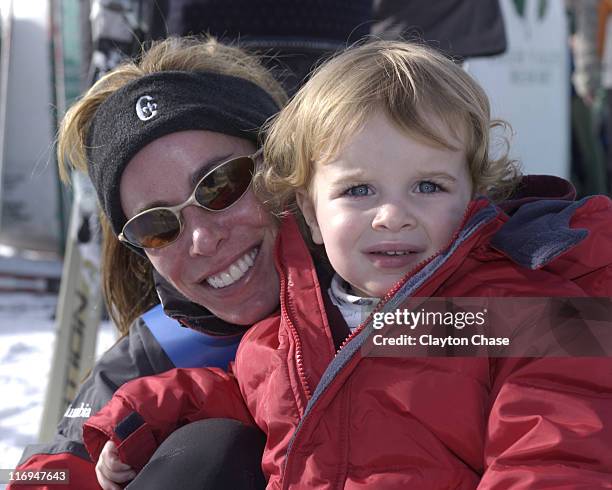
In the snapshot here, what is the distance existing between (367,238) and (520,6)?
3697 mm

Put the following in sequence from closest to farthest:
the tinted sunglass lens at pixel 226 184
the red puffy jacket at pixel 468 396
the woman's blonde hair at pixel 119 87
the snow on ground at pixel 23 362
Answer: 1. the red puffy jacket at pixel 468 396
2. the tinted sunglass lens at pixel 226 184
3. the woman's blonde hair at pixel 119 87
4. the snow on ground at pixel 23 362

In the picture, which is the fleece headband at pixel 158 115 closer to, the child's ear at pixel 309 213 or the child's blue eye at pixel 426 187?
the child's ear at pixel 309 213

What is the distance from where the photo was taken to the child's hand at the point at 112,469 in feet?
5.48

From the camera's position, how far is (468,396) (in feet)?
4.39

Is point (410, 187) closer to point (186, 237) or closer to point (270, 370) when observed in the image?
point (270, 370)

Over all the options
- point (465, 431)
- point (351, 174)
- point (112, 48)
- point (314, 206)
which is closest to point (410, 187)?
point (351, 174)

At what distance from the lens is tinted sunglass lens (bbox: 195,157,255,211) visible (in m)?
1.78

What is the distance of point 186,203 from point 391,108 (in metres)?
0.56

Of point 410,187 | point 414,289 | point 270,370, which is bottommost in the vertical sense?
point 270,370

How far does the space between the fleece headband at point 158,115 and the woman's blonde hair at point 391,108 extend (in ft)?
0.71

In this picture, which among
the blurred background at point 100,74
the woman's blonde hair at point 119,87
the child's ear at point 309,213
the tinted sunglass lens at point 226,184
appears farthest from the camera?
the blurred background at point 100,74

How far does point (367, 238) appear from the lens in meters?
1.46

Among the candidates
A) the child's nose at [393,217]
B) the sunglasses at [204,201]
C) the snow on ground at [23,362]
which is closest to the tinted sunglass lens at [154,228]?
the sunglasses at [204,201]

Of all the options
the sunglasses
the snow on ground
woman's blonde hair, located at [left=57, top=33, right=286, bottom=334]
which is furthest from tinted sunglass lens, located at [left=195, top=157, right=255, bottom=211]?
the snow on ground
